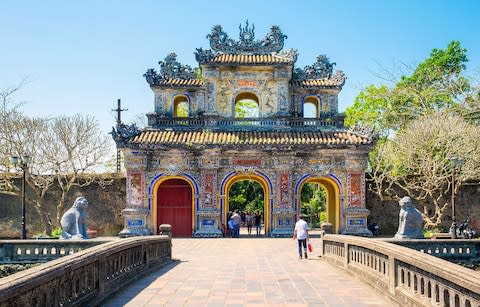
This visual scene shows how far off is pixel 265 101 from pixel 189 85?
13.8 feet

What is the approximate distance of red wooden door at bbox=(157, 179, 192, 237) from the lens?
94.6 ft

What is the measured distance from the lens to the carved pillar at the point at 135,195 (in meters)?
27.8

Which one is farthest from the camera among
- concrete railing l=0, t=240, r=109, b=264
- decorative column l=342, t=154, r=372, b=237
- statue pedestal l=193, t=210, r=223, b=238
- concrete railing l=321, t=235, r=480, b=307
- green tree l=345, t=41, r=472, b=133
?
green tree l=345, t=41, r=472, b=133

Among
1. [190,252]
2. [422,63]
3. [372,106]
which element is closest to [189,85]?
[190,252]

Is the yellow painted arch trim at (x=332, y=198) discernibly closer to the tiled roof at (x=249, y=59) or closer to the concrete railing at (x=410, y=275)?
the tiled roof at (x=249, y=59)

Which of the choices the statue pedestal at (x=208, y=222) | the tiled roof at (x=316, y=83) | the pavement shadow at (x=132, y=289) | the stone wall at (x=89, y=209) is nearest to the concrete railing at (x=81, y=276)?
the pavement shadow at (x=132, y=289)

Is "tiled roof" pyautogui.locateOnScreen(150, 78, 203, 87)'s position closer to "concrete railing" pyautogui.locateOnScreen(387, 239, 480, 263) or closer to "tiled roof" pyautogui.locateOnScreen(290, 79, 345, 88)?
"tiled roof" pyautogui.locateOnScreen(290, 79, 345, 88)

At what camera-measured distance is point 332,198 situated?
30.3m

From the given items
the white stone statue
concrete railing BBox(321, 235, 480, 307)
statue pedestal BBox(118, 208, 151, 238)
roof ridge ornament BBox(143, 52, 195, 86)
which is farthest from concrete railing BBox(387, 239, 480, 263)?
roof ridge ornament BBox(143, 52, 195, 86)

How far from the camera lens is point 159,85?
3000cm

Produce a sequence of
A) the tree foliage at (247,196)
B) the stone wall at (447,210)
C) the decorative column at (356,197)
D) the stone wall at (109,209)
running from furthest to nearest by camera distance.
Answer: the tree foliage at (247,196) < the stone wall at (109,209) < the stone wall at (447,210) < the decorative column at (356,197)

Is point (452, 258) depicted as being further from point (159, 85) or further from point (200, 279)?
point (159, 85)

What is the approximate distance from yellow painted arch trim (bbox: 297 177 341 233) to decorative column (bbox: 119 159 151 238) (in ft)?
25.8

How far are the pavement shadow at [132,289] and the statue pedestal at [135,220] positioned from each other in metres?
13.6
